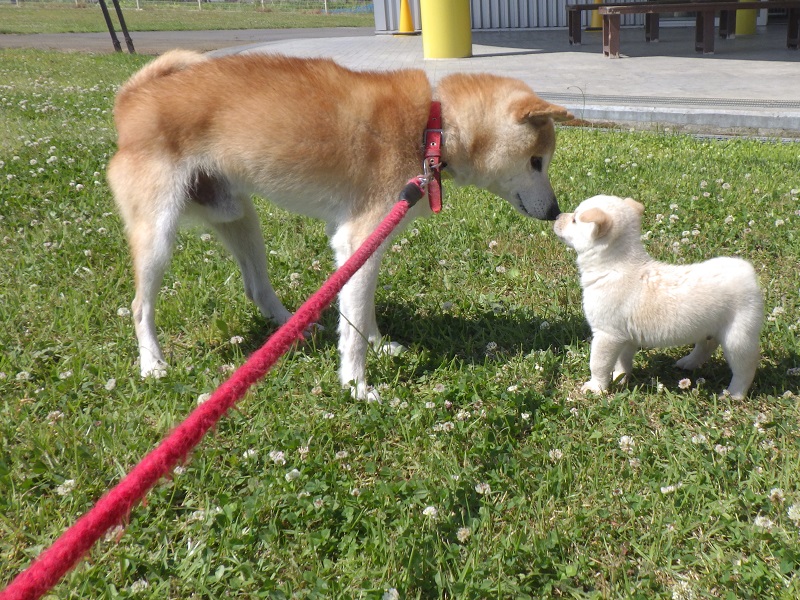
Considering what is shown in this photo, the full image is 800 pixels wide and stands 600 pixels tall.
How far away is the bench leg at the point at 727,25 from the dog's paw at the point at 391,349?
13.2 metres

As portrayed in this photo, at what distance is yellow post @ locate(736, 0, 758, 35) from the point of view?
48.9ft

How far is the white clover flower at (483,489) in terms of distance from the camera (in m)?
2.53

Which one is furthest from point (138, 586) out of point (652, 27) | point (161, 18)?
point (161, 18)

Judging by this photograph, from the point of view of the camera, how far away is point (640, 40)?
1471 centimetres

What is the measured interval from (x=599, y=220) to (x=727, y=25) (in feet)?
44.2

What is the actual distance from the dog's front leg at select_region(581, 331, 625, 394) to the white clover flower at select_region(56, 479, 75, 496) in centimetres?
210

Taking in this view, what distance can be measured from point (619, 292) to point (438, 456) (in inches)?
40.0

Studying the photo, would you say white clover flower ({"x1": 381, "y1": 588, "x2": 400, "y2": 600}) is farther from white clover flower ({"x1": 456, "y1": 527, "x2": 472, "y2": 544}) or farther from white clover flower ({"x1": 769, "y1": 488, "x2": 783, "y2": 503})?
white clover flower ({"x1": 769, "y1": 488, "x2": 783, "y2": 503})

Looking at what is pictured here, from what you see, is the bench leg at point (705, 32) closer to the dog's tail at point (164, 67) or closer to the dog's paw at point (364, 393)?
the dog's tail at point (164, 67)

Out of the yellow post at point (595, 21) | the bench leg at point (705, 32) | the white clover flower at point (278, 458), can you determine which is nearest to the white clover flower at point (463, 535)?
the white clover flower at point (278, 458)

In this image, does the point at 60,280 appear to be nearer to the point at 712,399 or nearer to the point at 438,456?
the point at 438,456

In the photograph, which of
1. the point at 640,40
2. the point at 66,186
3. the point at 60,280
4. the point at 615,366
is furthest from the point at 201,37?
the point at 615,366

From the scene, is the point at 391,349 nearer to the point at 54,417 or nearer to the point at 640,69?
the point at 54,417

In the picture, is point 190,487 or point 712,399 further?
point 712,399
